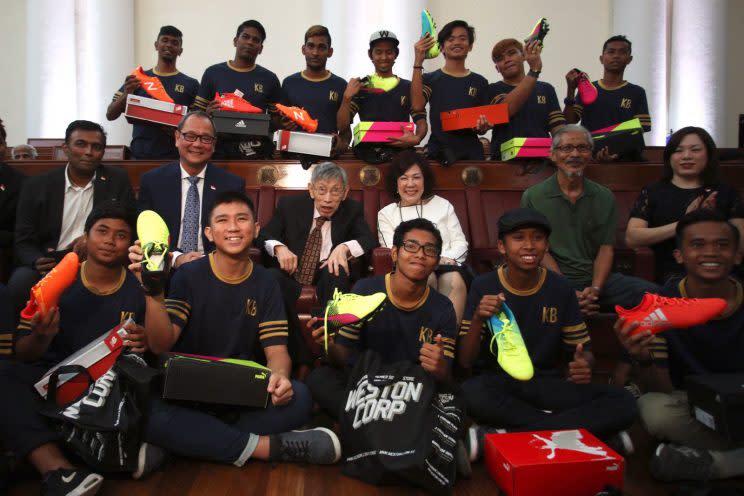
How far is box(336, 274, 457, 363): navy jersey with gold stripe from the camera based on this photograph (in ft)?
6.36

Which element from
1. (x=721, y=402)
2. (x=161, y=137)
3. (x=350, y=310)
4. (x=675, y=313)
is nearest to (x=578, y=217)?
(x=675, y=313)

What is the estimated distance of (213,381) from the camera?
1708 mm

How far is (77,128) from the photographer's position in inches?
104

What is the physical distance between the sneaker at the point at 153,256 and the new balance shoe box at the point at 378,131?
1546 mm

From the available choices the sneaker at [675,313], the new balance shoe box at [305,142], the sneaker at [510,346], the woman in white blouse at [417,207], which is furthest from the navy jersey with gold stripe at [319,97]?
the sneaker at [675,313]

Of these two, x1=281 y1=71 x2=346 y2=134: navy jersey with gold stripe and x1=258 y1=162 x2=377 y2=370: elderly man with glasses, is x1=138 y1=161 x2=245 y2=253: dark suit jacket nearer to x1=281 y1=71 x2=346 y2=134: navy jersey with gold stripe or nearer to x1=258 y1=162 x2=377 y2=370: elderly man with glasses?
x1=258 y1=162 x2=377 y2=370: elderly man with glasses

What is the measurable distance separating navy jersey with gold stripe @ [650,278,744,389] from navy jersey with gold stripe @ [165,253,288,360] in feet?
4.08

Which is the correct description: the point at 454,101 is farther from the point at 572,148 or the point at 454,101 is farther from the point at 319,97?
the point at 572,148

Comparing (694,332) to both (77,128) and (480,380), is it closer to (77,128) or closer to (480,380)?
(480,380)

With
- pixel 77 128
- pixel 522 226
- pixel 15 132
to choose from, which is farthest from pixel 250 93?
pixel 15 132

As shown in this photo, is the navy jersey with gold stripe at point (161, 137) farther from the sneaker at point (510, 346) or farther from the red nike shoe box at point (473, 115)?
the sneaker at point (510, 346)

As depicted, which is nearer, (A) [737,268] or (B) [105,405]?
(B) [105,405]

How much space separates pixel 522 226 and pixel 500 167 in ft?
4.38

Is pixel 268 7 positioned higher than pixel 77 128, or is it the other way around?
pixel 268 7
